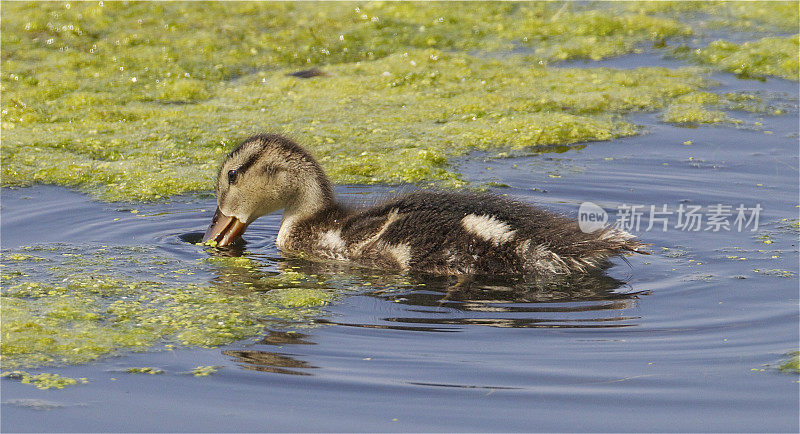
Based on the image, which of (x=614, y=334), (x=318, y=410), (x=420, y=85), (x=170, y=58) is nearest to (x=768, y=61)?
(x=420, y=85)

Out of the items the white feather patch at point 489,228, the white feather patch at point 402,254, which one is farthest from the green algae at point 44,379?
the white feather patch at point 489,228

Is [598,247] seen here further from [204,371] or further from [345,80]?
[345,80]

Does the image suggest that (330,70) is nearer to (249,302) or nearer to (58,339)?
(249,302)

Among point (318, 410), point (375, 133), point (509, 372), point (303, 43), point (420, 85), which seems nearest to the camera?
point (318, 410)

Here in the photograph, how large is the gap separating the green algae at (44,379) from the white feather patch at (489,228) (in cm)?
234

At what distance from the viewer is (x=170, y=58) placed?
10797 millimetres

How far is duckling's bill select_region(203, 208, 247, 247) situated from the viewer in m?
6.71

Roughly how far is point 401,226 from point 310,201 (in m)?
0.87

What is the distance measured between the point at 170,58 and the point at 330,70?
1.67 metres

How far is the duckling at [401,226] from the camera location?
573cm

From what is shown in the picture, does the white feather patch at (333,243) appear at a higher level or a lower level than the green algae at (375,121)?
lower

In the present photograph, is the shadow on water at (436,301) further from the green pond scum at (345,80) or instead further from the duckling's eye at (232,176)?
the green pond scum at (345,80)

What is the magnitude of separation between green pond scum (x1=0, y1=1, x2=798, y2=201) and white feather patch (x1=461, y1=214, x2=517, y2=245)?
199cm

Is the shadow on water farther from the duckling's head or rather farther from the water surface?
the duckling's head
